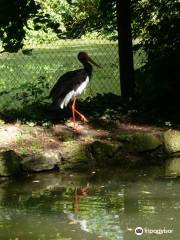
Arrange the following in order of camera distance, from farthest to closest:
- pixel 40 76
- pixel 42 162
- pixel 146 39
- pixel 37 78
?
pixel 37 78 < pixel 146 39 < pixel 40 76 < pixel 42 162

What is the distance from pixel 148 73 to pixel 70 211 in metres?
4.68

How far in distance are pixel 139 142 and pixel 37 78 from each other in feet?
12.5

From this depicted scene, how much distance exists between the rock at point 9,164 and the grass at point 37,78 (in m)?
1.57

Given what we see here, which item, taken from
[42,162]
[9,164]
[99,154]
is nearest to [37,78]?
[99,154]

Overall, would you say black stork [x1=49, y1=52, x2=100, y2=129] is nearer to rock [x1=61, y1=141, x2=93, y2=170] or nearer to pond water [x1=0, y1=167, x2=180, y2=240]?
rock [x1=61, y1=141, x2=93, y2=170]

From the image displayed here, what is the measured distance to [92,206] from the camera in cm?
656

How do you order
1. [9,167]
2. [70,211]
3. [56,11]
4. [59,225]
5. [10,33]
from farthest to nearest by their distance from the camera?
[56,11], [10,33], [9,167], [70,211], [59,225]

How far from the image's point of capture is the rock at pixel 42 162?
8.16 meters

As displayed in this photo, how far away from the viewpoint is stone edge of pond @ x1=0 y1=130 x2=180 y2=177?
8148 mm

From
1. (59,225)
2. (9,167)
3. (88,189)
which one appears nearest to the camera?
(59,225)

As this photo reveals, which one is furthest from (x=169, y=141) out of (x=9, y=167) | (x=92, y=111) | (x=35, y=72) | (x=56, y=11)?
(x=56, y=11)

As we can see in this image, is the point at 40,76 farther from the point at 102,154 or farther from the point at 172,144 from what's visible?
the point at 172,144

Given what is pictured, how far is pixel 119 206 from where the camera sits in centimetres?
655

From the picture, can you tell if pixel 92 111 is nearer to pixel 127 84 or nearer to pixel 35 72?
pixel 127 84
